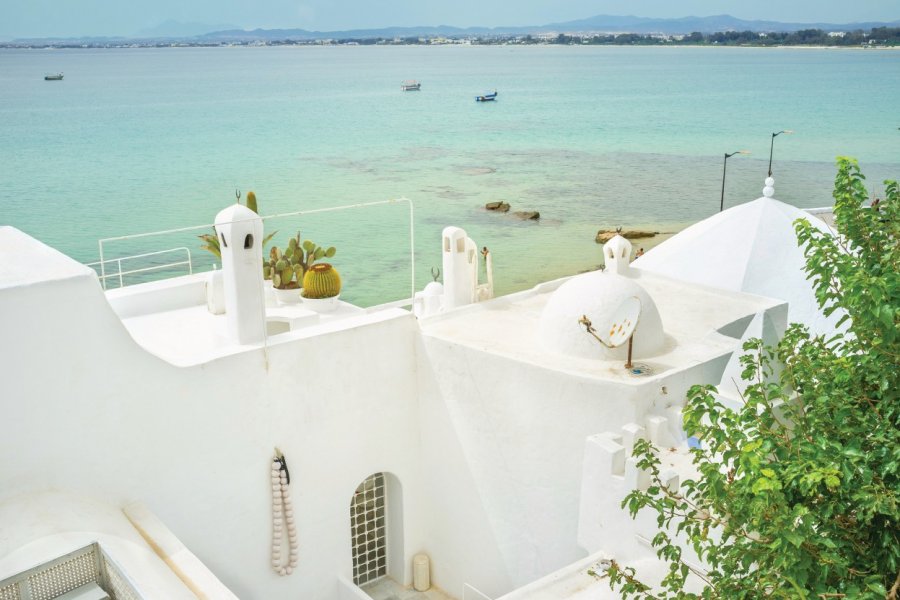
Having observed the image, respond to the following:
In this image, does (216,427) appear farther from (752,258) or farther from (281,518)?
(752,258)

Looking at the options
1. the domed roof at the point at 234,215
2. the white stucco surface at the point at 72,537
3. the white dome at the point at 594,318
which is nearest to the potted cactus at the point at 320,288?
the domed roof at the point at 234,215

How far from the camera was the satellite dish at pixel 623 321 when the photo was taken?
42.9 feet

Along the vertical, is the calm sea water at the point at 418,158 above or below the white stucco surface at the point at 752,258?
below

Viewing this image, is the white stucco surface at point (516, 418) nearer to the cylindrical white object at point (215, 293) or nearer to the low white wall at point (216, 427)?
the low white wall at point (216, 427)

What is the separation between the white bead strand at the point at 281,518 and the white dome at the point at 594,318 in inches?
180

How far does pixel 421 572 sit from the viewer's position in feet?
50.3

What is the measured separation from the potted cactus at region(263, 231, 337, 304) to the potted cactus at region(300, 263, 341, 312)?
33cm

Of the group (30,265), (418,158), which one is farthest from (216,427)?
(418,158)

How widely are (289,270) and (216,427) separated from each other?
179 inches

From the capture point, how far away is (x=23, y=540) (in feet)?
31.4

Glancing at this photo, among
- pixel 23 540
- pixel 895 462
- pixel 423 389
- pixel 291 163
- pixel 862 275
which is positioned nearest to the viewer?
pixel 895 462

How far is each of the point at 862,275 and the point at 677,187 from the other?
193 ft

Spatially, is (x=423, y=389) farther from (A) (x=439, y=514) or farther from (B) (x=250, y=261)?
(B) (x=250, y=261)

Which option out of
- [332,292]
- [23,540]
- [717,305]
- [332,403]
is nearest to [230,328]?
[332,403]
